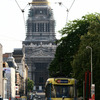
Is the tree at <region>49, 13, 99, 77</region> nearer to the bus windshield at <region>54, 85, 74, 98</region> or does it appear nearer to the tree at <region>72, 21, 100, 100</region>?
the tree at <region>72, 21, 100, 100</region>

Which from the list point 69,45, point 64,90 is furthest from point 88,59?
point 69,45

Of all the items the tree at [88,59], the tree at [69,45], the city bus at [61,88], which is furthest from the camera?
the tree at [69,45]

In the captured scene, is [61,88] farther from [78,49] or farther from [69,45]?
[69,45]

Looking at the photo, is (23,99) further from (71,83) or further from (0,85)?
(71,83)

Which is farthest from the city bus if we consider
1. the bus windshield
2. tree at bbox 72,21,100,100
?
tree at bbox 72,21,100,100

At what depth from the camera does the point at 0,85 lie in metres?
93.1

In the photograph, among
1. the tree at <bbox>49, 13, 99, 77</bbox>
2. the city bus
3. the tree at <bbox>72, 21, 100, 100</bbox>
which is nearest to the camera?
the city bus

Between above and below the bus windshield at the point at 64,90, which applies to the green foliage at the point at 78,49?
above

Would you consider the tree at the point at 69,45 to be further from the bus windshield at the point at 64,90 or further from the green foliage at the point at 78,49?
the bus windshield at the point at 64,90

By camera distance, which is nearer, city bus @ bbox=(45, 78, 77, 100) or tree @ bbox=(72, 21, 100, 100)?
city bus @ bbox=(45, 78, 77, 100)

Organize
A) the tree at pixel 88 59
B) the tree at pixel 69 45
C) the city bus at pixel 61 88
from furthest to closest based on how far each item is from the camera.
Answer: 1. the tree at pixel 69 45
2. the tree at pixel 88 59
3. the city bus at pixel 61 88

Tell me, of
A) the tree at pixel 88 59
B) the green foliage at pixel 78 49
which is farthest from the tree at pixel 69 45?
the tree at pixel 88 59

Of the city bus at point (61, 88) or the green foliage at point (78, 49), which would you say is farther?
the green foliage at point (78, 49)

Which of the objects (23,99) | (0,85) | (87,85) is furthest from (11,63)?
(87,85)
